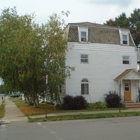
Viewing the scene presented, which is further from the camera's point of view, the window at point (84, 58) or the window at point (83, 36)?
the window at point (83, 36)

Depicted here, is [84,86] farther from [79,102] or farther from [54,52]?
[54,52]

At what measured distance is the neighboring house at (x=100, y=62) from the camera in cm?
2336

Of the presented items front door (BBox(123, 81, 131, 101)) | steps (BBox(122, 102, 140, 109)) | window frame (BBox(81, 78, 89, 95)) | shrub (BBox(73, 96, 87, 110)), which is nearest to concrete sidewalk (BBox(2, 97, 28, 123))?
shrub (BBox(73, 96, 87, 110))

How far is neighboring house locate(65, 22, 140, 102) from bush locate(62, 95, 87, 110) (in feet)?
3.63

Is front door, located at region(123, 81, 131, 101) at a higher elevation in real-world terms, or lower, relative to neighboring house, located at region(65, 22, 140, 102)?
lower

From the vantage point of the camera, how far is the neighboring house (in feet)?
76.6

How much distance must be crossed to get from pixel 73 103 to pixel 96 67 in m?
4.68

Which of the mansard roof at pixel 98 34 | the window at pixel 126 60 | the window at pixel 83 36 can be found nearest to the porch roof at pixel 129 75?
the window at pixel 126 60

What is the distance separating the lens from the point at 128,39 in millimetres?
25703

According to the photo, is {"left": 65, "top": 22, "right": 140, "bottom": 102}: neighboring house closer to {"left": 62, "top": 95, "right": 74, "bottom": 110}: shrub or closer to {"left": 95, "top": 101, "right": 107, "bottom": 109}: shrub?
{"left": 95, "top": 101, "right": 107, "bottom": 109}: shrub

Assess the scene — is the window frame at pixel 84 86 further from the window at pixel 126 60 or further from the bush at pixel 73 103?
the window at pixel 126 60

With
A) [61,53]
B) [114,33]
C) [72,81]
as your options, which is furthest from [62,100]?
[114,33]

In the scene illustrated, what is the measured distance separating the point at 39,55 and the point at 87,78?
6652 millimetres

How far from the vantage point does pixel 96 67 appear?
78.7 ft
